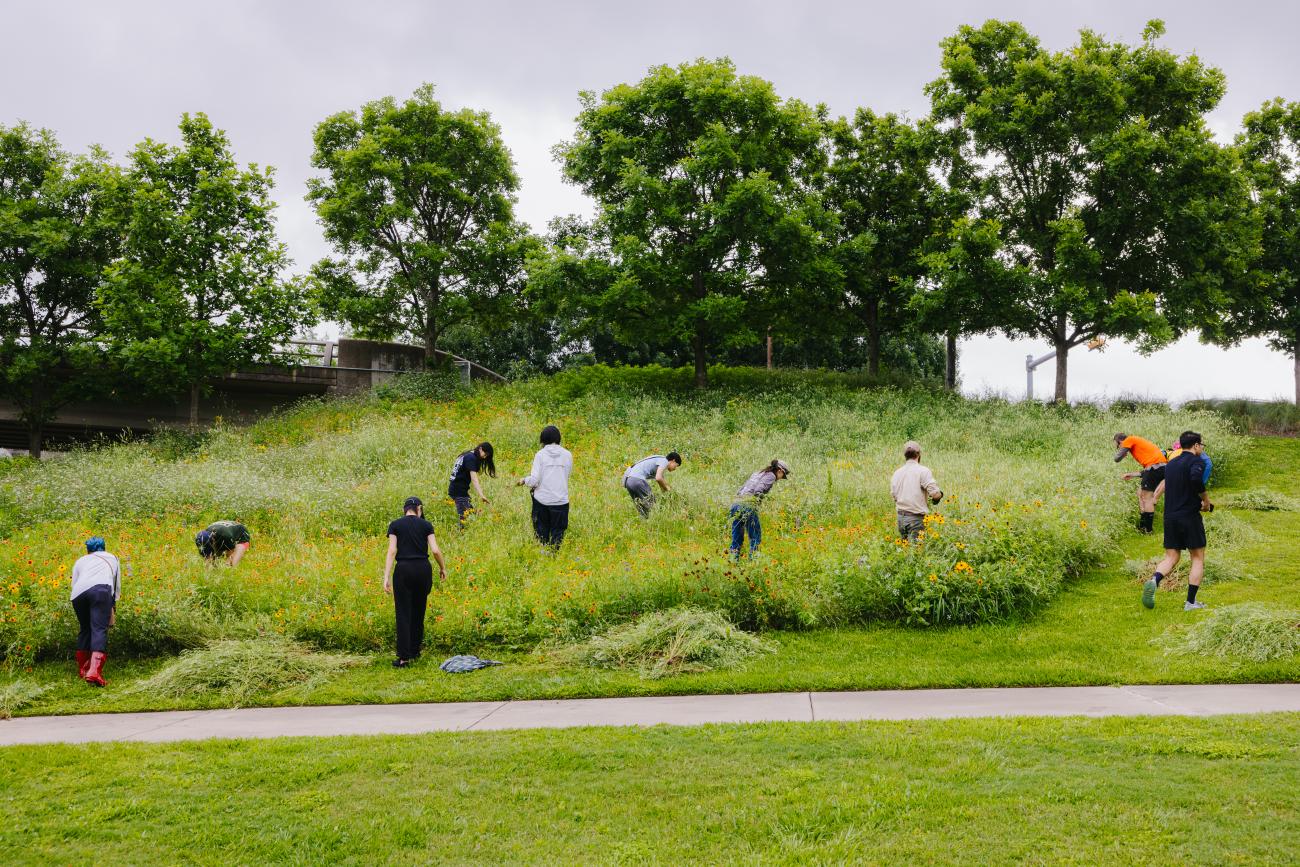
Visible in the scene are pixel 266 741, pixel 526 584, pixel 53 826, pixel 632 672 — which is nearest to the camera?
pixel 53 826

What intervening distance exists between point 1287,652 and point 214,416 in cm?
3063

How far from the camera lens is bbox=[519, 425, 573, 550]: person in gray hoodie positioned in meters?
11.8

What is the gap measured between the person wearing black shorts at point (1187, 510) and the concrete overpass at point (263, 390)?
23.7m

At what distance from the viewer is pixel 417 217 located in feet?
98.7

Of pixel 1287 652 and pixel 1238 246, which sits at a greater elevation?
pixel 1238 246

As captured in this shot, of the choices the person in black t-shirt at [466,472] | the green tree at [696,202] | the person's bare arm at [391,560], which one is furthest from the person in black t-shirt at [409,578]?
the green tree at [696,202]

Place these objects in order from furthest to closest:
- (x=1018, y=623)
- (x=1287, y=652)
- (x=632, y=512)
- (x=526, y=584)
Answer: (x=632, y=512), (x=526, y=584), (x=1018, y=623), (x=1287, y=652)

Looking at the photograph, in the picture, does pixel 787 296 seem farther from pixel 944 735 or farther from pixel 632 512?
pixel 944 735

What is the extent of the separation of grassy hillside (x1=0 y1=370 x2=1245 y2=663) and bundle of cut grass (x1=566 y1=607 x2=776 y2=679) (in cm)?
62

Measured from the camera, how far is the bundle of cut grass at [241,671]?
8.27m

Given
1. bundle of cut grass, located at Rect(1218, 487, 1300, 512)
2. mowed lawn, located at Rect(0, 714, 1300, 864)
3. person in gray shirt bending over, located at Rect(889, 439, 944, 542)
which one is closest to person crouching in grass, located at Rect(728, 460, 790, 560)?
person in gray shirt bending over, located at Rect(889, 439, 944, 542)

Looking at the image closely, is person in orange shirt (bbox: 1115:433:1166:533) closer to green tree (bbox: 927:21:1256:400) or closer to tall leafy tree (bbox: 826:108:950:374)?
green tree (bbox: 927:21:1256:400)

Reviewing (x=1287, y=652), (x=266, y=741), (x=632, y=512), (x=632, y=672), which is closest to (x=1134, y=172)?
(x=632, y=512)

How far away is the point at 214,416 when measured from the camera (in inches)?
1184
